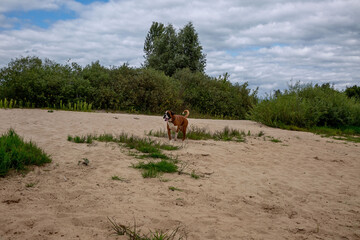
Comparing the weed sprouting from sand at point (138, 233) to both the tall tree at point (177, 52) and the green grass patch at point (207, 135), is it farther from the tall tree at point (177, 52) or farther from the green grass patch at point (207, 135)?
the tall tree at point (177, 52)

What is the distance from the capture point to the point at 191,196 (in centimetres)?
464

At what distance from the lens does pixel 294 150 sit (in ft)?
30.5

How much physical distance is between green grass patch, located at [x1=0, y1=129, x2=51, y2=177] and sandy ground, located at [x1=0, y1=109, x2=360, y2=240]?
0.17m

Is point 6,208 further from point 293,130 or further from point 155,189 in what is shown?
point 293,130

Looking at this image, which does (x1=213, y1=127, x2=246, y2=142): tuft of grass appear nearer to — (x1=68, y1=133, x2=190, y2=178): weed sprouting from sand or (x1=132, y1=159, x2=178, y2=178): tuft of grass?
(x1=68, y1=133, x2=190, y2=178): weed sprouting from sand

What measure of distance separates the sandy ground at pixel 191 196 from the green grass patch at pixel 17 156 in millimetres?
166

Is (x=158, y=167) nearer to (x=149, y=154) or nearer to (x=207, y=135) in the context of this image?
(x=149, y=154)

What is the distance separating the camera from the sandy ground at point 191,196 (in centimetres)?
347

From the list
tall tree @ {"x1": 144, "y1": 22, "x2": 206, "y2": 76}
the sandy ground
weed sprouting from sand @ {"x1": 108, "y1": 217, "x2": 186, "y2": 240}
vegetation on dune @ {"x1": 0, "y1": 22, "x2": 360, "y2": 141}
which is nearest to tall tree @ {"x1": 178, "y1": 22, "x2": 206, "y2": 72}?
tall tree @ {"x1": 144, "y1": 22, "x2": 206, "y2": 76}

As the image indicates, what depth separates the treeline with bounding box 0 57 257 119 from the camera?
52.2 ft

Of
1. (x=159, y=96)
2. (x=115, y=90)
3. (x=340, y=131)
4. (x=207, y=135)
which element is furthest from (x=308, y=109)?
(x=115, y=90)

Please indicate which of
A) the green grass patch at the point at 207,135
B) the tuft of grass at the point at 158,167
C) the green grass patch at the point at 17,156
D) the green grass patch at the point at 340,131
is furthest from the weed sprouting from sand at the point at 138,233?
→ the green grass patch at the point at 340,131

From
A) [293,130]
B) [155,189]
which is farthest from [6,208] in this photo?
[293,130]

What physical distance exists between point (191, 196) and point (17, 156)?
3.03 metres
